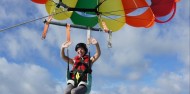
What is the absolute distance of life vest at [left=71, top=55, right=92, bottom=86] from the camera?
27.5 ft

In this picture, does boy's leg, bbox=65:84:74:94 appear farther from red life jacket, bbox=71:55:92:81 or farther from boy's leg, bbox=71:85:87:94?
red life jacket, bbox=71:55:92:81

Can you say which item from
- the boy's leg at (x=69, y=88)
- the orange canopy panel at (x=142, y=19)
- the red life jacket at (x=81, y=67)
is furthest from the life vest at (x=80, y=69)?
the orange canopy panel at (x=142, y=19)

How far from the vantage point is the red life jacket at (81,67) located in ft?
27.6

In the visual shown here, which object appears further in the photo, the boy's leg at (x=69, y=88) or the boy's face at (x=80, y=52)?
the boy's face at (x=80, y=52)

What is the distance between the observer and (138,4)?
11.4 m

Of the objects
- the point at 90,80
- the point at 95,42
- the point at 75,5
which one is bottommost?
the point at 90,80

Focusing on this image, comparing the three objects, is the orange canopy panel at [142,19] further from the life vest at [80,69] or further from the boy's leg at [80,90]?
the boy's leg at [80,90]

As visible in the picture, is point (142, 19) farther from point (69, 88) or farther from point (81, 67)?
point (69, 88)

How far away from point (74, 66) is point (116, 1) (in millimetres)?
3626

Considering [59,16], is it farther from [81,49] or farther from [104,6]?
[81,49]

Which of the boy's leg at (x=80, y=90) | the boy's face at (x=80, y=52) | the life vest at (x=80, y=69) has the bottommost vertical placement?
the boy's leg at (x=80, y=90)

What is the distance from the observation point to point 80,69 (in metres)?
8.48

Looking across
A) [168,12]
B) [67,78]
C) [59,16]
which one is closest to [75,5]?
[59,16]

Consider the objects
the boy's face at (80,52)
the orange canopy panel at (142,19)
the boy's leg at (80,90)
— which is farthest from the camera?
the orange canopy panel at (142,19)
